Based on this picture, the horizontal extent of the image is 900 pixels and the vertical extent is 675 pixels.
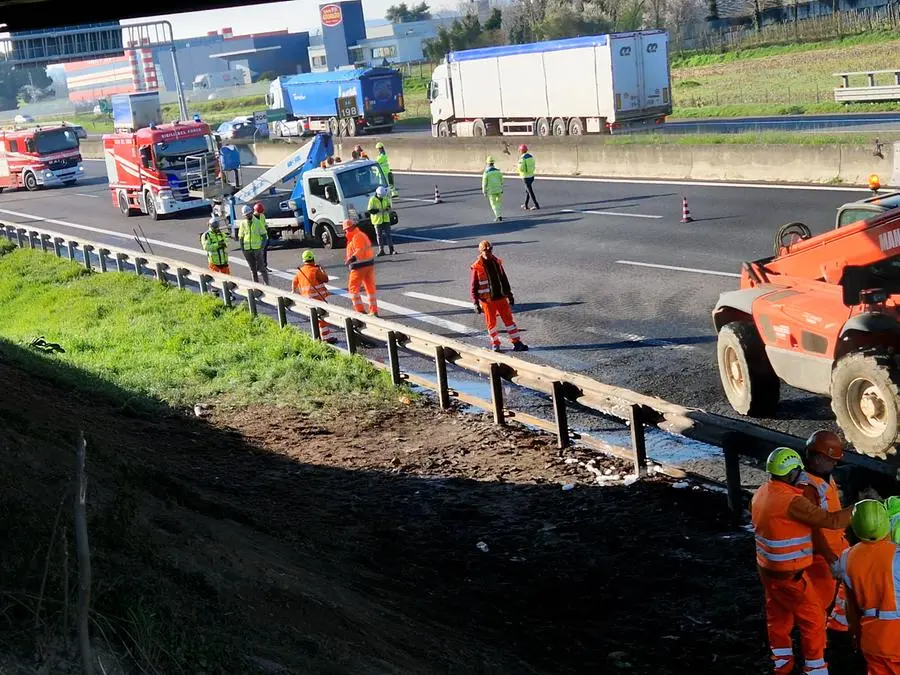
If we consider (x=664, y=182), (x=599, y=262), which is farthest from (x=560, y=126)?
(x=599, y=262)

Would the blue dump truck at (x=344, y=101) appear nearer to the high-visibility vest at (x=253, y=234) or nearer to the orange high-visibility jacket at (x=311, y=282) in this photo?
the high-visibility vest at (x=253, y=234)

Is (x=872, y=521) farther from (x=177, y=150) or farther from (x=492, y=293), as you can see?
(x=177, y=150)

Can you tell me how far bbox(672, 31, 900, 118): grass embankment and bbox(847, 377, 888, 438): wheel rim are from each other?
32.6 metres

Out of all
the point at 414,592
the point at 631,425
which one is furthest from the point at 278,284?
the point at 414,592

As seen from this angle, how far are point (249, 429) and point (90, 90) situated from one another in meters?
187

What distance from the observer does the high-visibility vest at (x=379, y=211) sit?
81.3 feet

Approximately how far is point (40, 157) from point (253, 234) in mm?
32456

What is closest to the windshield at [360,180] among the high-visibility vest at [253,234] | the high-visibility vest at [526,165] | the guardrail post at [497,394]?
the high-visibility vest at [526,165]

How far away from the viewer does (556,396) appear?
11828 mm

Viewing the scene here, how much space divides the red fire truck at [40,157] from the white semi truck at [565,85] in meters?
16.9

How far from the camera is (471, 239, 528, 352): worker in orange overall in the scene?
15875 mm

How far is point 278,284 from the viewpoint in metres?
23.7

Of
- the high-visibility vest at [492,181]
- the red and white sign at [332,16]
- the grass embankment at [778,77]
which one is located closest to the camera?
the high-visibility vest at [492,181]

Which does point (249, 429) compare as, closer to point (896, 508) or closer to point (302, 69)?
point (896, 508)
